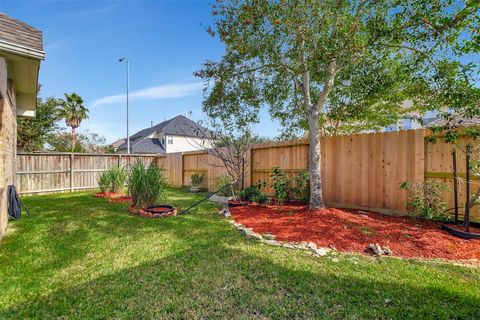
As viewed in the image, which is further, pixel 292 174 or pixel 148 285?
pixel 292 174

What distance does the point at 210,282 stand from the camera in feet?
8.20

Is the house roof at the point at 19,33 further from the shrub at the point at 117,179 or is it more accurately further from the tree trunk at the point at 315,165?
the shrub at the point at 117,179

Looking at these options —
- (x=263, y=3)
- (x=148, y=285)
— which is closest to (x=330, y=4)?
(x=263, y=3)

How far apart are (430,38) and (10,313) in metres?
6.40

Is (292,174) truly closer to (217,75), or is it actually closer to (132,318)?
(217,75)

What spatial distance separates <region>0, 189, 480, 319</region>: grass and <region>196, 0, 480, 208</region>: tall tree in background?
2637 mm

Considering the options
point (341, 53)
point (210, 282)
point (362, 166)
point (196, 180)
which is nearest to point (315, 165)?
point (362, 166)

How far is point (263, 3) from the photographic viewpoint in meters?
4.54

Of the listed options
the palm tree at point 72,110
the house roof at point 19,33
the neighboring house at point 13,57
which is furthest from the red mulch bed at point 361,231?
the palm tree at point 72,110

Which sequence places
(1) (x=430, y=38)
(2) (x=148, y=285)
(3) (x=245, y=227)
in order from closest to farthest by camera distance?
(2) (x=148, y=285) < (1) (x=430, y=38) < (3) (x=245, y=227)

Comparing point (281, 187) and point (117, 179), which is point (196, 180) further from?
point (281, 187)

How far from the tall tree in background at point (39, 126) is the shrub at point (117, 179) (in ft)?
33.5

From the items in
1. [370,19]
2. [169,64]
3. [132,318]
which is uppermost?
[169,64]

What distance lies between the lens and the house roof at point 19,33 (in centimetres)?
321
